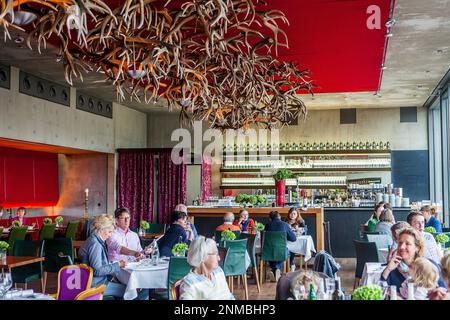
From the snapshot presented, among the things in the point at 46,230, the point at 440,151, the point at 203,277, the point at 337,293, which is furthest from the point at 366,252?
the point at 440,151

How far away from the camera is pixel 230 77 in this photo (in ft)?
26.6

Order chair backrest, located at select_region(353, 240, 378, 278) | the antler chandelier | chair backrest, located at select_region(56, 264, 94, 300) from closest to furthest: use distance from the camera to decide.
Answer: chair backrest, located at select_region(56, 264, 94, 300)
the antler chandelier
chair backrest, located at select_region(353, 240, 378, 278)

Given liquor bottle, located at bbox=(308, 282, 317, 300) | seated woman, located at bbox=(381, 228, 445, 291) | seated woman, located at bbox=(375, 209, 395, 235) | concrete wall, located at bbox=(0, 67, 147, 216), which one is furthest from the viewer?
concrete wall, located at bbox=(0, 67, 147, 216)

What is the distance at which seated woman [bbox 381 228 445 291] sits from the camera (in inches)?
179

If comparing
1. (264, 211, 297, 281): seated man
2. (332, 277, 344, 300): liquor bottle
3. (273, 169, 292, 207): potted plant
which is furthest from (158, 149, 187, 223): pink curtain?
(332, 277, 344, 300): liquor bottle

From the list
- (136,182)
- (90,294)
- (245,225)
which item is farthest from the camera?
(136,182)

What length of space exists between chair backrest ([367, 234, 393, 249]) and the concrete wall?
7.40m

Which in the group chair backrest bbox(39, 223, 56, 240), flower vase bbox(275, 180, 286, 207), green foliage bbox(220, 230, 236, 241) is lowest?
chair backrest bbox(39, 223, 56, 240)

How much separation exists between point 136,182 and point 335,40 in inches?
336

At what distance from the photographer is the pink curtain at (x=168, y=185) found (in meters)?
15.6

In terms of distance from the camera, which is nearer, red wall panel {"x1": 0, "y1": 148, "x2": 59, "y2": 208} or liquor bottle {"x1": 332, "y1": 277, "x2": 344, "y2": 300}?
liquor bottle {"x1": 332, "y1": 277, "x2": 344, "y2": 300}

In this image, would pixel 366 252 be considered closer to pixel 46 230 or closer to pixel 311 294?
pixel 311 294

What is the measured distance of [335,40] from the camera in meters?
8.84

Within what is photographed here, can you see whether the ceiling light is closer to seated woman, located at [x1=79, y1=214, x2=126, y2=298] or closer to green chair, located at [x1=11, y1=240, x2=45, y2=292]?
seated woman, located at [x1=79, y1=214, x2=126, y2=298]
